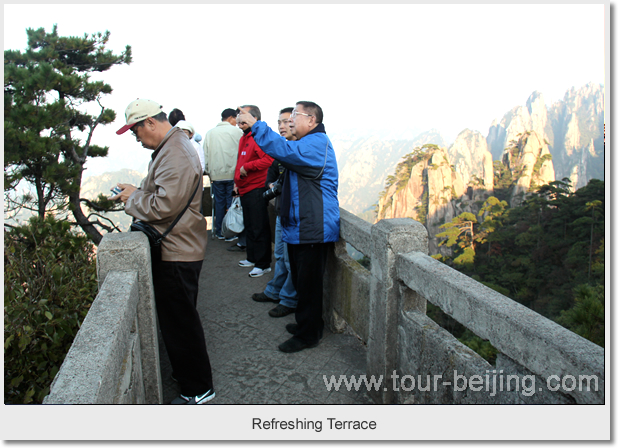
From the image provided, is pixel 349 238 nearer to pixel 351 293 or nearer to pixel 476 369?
pixel 351 293

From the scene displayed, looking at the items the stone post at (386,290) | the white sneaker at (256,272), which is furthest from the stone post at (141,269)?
the white sneaker at (256,272)

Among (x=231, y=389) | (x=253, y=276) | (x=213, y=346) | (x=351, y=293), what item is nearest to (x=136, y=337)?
(x=231, y=389)

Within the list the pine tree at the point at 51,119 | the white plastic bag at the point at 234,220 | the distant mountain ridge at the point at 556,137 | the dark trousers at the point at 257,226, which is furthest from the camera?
the distant mountain ridge at the point at 556,137

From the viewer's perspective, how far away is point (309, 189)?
314 centimetres

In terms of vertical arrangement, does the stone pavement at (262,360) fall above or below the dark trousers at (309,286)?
below

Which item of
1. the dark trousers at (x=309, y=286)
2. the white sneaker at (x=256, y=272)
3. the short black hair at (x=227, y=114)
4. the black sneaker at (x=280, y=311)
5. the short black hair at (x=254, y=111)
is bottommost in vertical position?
the black sneaker at (x=280, y=311)

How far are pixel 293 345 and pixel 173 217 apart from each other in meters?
1.50

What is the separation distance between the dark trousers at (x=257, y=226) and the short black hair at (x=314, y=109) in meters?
1.59

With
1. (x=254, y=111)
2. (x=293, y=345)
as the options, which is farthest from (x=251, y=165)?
(x=293, y=345)

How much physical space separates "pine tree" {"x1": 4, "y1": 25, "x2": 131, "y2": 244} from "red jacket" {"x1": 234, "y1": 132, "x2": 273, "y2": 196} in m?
4.33

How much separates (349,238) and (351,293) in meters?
0.41

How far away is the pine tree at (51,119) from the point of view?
896 centimetres

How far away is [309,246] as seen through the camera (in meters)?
3.21

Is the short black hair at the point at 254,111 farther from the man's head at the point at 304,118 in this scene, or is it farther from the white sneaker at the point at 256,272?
the white sneaker at the point at 256,272
